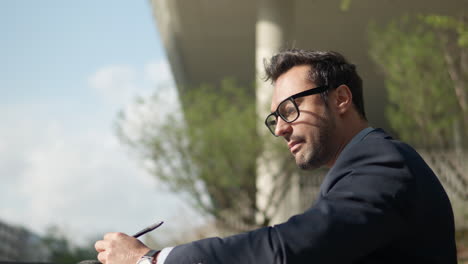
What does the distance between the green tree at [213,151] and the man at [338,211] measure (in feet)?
33.6

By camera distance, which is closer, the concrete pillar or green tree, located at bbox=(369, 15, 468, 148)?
green tree, located at bbox=(369, 15, 468, 148)

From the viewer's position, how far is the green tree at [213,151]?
1255 cm

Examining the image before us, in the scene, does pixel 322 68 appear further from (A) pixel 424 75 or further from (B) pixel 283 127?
(A) pixel 424 75

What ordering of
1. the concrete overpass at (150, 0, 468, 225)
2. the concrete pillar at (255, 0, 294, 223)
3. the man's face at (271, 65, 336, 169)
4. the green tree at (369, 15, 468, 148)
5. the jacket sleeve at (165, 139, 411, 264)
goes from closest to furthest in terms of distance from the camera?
the jacket sleeve at (165, 139, 411, 264)
the man's face at (271, 65, 336, 169)
the green tree at (369, 15, 468, 148)
the concrete pillar at (255, 0, 294, 223)
the concrete overpass at (150, 0, 468, 225)

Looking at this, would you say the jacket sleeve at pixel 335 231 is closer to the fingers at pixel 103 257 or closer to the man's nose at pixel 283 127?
the fingers at pixel 103 257

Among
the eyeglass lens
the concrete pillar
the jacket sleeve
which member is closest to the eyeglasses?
the eyeglass lens

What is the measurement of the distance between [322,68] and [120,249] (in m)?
0.92

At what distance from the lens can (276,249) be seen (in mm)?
1515

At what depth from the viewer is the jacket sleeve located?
1.51 meters

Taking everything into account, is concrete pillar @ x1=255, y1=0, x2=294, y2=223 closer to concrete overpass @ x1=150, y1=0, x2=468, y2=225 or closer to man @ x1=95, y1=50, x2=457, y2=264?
concrete overpass @ x1=150, y1=0, x2=468, y2=225

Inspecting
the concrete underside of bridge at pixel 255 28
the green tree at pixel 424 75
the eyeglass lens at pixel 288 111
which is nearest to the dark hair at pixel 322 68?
the eyeglass lens at pixel 288 111

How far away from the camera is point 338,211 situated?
153 cm

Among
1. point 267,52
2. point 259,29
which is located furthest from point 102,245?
point 259,29

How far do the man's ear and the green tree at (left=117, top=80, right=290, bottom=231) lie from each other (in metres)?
10.2
